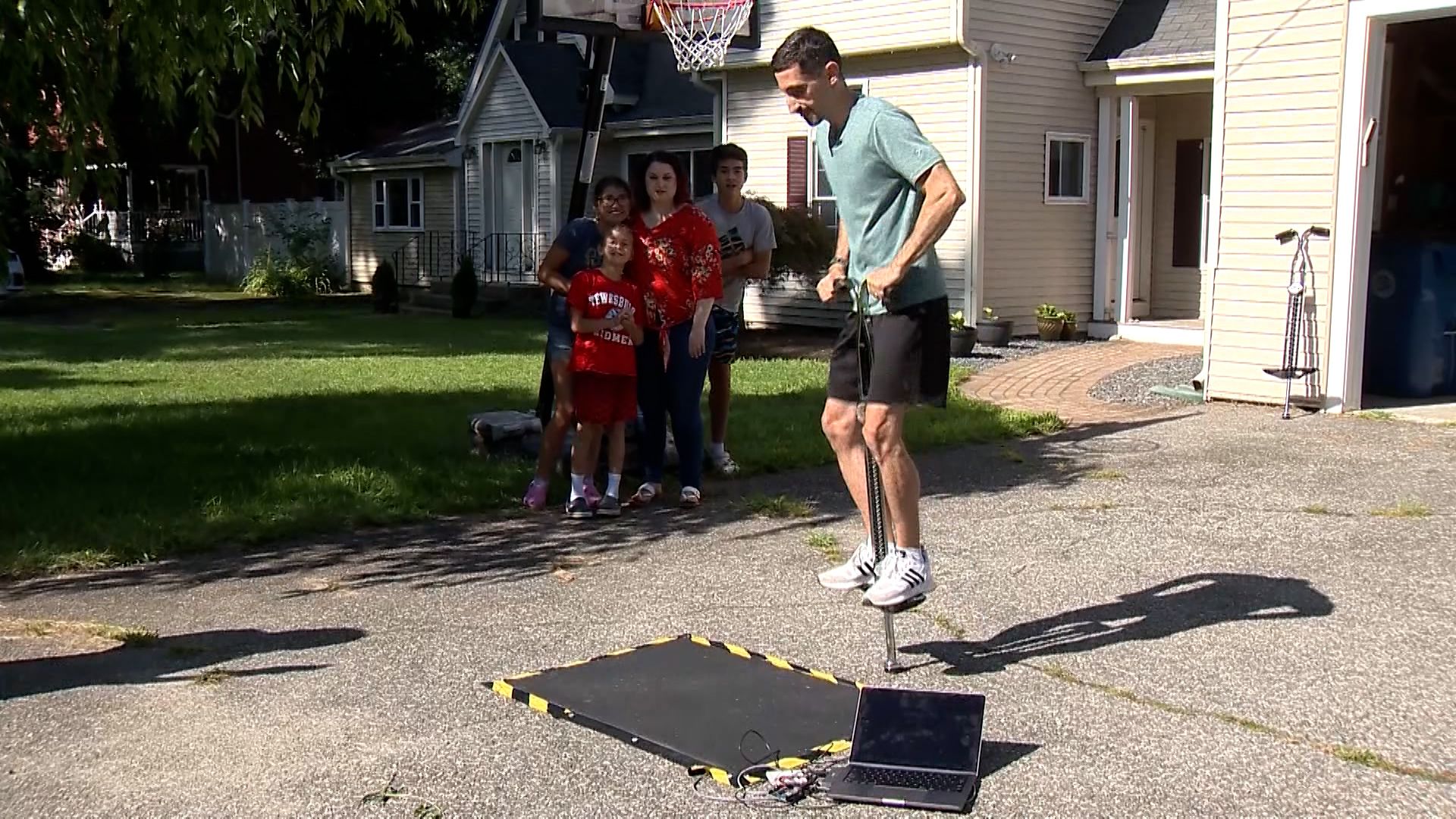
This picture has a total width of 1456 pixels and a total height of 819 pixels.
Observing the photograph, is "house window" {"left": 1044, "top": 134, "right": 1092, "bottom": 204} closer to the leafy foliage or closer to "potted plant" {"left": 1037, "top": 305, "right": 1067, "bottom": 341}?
"potted plant" {"left": 1037, "top": 305, "right": 1067, "bottom": 341}

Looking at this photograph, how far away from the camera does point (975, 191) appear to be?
53.0 ft

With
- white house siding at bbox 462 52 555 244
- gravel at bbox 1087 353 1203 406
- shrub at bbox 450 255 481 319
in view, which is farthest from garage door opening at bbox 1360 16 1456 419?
white house siding at bbox 462 52 555 244

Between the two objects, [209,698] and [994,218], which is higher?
[994,218]

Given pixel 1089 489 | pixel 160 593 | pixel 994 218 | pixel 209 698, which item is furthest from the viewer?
pixel 994 218

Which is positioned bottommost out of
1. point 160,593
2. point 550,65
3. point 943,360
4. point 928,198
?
point 160,593

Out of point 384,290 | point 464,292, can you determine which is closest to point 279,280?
point 384,290

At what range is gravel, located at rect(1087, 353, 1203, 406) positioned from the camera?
11.6m

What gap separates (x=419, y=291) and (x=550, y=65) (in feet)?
16.3

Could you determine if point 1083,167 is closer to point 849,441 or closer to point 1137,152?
point 1137,152

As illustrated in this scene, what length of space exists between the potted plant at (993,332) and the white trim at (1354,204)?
19.2ft

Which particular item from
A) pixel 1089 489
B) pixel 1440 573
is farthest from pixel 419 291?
pixel 1440 573

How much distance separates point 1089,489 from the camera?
7836 millimetres

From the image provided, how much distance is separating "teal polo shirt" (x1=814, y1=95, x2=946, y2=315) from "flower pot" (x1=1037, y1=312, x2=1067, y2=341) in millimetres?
12131

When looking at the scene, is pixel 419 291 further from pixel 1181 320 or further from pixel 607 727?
pixel 607 727
